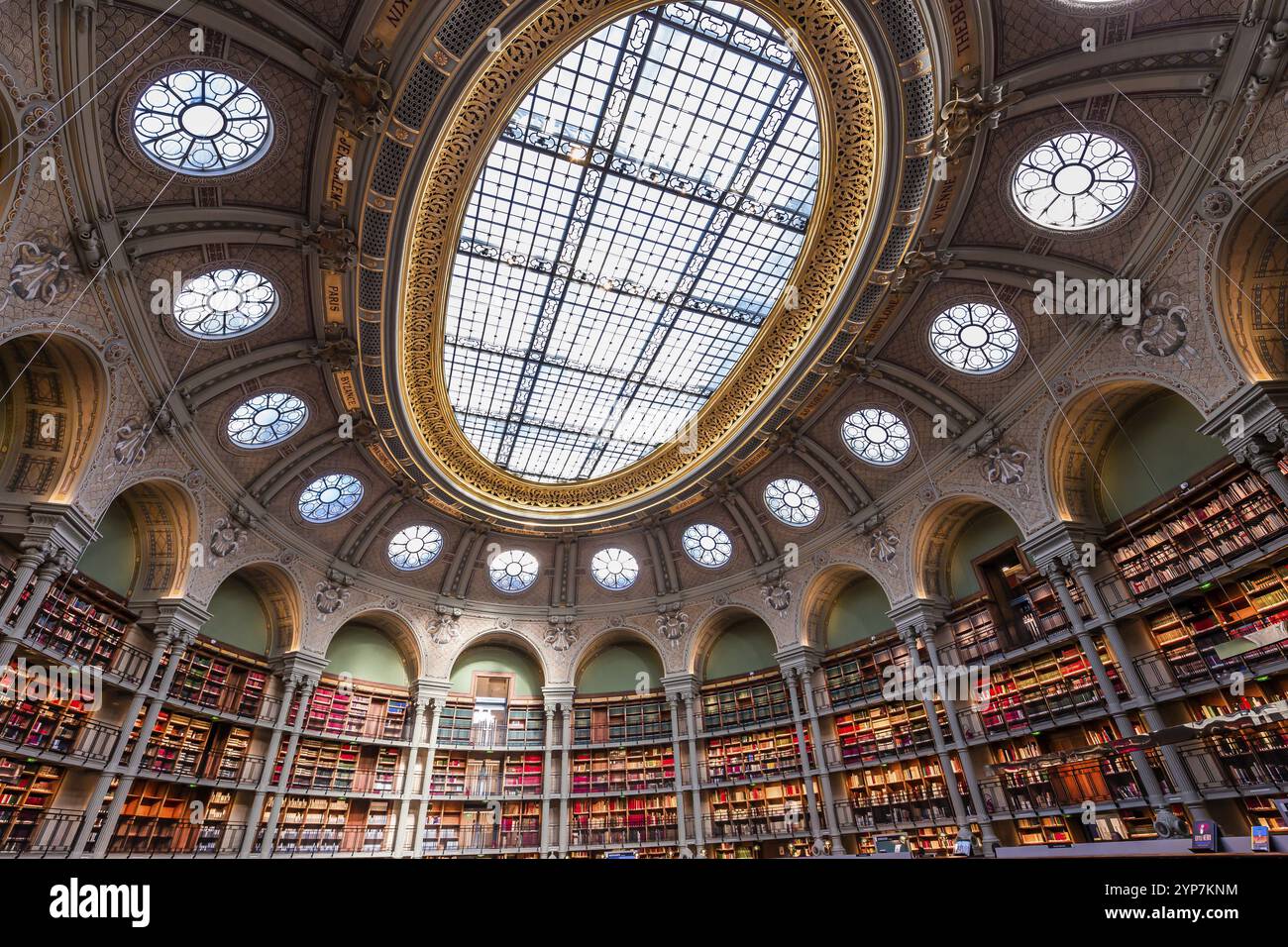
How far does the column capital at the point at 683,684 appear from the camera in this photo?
22.5 meters

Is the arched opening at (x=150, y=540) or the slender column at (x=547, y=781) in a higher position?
the arched opening at (x=150, y=540)

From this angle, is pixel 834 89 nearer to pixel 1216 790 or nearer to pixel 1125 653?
pixel 1125 653

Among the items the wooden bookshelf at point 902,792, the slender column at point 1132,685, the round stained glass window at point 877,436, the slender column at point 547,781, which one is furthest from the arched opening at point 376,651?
the slender column at point 1132,685

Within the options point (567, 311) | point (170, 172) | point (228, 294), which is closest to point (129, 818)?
point (228, 294)

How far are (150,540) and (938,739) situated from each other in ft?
71.6

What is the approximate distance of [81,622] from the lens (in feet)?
47.3

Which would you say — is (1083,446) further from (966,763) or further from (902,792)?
(902,792)

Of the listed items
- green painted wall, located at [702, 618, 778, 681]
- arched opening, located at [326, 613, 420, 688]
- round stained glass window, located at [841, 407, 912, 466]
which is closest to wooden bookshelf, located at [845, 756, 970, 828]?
green painted wall, located at [702, 618, 778, 681]

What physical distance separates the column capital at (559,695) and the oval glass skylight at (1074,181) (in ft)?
67.1

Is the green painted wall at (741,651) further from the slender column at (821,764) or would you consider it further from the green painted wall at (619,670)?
the green painted wall at (619,670)

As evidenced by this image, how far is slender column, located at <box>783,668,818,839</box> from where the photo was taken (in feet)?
60.3

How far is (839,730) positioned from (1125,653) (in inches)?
336

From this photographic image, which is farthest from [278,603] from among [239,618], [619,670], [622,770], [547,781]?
[622,770]

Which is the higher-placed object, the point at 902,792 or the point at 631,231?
the point at 631,231
